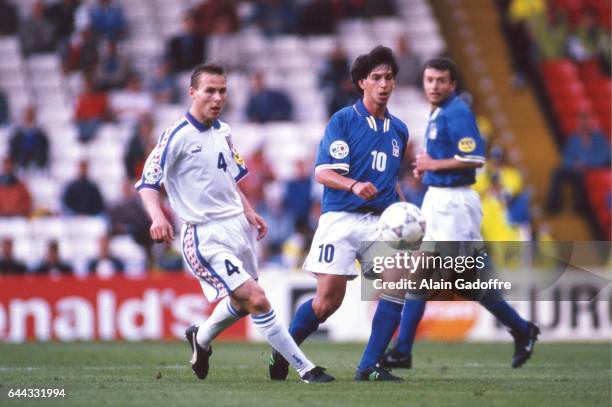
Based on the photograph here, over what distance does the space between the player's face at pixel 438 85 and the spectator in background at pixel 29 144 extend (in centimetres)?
1072

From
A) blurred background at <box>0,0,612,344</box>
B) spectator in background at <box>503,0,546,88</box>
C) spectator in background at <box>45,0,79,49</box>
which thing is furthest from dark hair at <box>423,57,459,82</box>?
spectator in background at <box>503,0,546,88</box>

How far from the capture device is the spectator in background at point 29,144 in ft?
67.6

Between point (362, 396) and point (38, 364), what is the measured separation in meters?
3.93

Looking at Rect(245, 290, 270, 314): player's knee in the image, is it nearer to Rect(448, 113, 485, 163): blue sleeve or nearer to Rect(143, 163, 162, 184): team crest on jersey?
Rect(143, 163, 162, 184): team crest on jersey

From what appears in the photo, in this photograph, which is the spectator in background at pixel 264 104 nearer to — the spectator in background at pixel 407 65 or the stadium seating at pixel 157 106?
the stadium seating at pixel 157 106

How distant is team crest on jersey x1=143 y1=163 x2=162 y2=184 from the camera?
926 centimetres

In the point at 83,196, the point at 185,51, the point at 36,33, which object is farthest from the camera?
the point at 36,33

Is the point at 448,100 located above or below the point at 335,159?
above

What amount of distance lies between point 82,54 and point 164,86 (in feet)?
5.06

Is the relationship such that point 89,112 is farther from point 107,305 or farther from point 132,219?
point 107,305

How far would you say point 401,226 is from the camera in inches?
362

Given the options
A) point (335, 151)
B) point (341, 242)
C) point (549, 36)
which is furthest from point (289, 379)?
point (549, 36)

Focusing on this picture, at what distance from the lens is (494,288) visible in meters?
11.4

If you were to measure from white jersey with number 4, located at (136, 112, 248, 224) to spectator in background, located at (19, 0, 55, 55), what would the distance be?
14.2m
